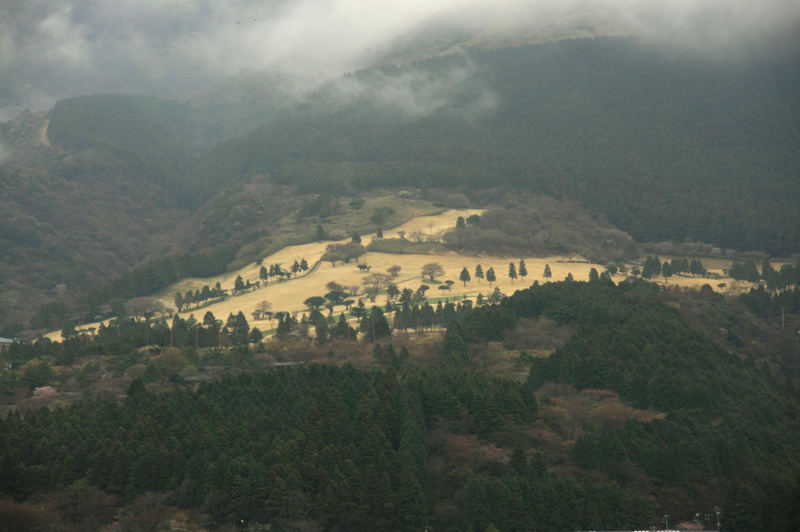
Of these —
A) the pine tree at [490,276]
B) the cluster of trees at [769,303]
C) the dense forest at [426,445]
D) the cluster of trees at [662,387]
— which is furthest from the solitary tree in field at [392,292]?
the cluster of trees at [769,303]

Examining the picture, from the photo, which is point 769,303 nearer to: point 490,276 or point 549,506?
point 490,276

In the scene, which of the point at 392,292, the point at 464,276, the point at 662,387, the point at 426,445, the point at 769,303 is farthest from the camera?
the point at 464,276

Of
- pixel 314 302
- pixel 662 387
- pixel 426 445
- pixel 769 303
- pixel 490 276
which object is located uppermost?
pixel 490 276

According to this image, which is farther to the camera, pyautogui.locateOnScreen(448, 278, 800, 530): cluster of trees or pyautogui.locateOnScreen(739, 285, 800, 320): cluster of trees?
pyautogui.locateOnScreen(739, 285, 800, 320): cluster of trees

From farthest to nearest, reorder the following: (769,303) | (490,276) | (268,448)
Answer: (490,276) < (769,303) < (268,448)

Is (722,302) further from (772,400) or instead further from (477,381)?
(477,381)

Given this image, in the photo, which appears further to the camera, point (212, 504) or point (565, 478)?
point (565, 478)

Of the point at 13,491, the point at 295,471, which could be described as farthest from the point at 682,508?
the point at 13,491

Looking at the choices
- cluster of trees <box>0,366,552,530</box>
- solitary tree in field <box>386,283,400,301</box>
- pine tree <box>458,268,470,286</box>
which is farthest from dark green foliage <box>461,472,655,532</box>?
pine tree <box>458,268,470,286</box>

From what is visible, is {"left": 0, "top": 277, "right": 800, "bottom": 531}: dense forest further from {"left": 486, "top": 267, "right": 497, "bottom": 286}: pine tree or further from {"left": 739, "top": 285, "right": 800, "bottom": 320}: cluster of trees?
{"left": 486, "top": 267, "right": 497, "bottom": 286}: pine tree

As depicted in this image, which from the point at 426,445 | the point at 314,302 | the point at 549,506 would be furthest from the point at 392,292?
the point at 549,506

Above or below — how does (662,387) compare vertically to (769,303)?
below
